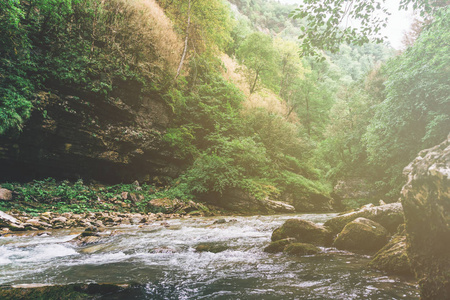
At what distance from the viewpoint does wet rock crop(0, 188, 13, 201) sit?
8.17 m

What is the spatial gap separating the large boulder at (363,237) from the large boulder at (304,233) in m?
0.37

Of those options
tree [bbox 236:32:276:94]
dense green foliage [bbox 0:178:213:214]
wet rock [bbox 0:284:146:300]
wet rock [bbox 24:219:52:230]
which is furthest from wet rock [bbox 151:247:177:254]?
tree [bbox 236:32:276:94]

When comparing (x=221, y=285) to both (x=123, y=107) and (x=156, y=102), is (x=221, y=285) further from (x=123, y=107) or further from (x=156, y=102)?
(x=156, y=102)

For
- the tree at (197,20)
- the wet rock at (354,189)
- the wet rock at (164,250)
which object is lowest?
the wet rock at (164,250)

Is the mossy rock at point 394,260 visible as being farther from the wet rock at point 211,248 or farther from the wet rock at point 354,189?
the wet rock at point 354,189

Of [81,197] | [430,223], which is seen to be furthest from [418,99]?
[81,197]

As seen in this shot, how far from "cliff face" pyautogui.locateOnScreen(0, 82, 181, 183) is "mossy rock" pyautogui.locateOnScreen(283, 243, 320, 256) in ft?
32.6

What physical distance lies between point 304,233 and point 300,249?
98 cm

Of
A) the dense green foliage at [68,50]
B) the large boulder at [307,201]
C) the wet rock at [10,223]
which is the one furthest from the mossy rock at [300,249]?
the large boulder at [307,201]

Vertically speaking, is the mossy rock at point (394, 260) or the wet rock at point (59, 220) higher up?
the mossy rock at point (394, 260)

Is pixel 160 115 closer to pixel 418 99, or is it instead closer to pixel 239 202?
pixel 239 202

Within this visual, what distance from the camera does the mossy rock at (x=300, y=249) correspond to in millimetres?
4610

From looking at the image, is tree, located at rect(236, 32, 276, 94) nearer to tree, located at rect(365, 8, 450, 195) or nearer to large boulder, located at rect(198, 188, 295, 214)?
tree, located at rect(365, 8, 450, 195)

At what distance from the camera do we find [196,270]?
382 centimetres
